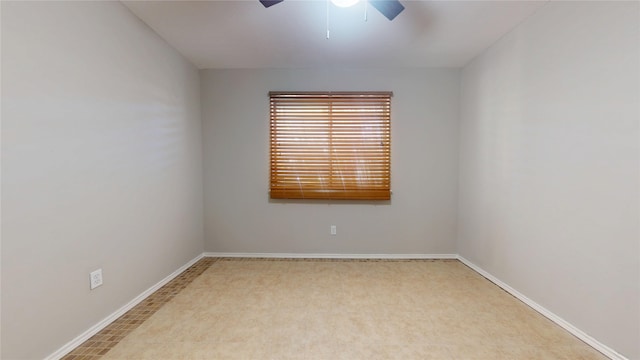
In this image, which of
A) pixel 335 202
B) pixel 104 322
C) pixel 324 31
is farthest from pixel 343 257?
pixel 324 31

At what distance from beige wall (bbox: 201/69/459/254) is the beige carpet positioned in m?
0.62

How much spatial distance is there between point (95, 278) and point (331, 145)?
101 inches

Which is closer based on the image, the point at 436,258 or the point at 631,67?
the point at 631,67

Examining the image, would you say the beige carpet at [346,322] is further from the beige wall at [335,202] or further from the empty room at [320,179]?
the beige wall at [335,202]

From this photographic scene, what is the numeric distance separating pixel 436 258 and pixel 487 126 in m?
1.70

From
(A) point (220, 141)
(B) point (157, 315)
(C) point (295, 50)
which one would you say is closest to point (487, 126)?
(C) point (295, 50)

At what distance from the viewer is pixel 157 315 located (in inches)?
84.4

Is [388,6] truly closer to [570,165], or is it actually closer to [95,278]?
[570,165]

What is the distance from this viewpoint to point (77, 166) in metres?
1.76

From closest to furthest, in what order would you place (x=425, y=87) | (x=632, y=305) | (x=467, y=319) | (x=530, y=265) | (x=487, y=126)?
(x=632, y=305) < (x=467, y=319) < (x=530, y=265) < (x=487, y=126) < (x=425, y=87)

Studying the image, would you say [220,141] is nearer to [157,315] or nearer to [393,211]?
[157,315]

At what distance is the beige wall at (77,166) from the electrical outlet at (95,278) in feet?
0.13

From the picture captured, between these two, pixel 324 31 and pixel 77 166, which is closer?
pixel 77 166

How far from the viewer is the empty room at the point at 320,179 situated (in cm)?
159
